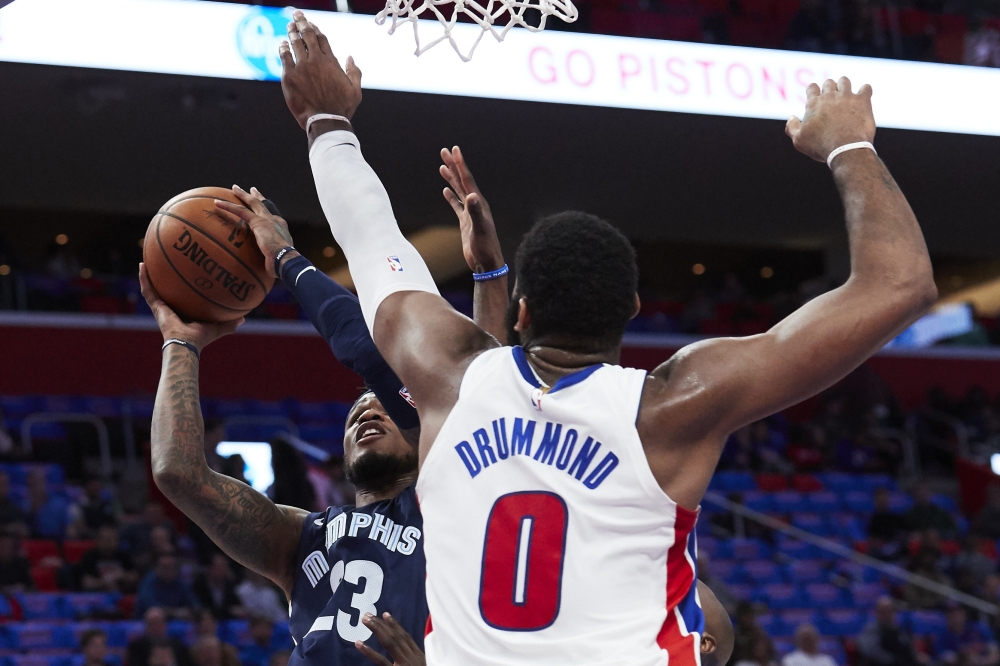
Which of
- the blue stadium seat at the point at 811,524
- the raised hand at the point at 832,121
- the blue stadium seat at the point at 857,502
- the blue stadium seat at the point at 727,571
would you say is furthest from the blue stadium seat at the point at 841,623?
the raised hand at the point at 832,121

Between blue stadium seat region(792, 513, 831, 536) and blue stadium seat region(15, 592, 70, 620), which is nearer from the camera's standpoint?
blue stadium seat region(15, 592, 70, 620)

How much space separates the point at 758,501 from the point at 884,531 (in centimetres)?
125

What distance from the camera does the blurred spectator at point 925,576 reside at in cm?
1101

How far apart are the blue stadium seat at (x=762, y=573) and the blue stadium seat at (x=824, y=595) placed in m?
0.28

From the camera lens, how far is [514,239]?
14.0 m

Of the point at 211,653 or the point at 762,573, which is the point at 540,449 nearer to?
the point at 211,653

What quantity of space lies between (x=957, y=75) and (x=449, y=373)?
10.5 meters

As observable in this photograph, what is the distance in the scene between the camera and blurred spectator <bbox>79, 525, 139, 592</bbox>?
336 inches

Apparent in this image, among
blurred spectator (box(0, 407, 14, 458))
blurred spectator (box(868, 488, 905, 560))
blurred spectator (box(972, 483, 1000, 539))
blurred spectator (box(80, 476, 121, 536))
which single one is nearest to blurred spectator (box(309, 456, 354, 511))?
blurred spectator (box(80, 476, 121, 536))

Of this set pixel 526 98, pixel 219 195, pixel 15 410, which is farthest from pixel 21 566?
pixel 219 195

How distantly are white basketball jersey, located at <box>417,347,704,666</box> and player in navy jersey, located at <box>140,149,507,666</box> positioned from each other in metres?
0.62

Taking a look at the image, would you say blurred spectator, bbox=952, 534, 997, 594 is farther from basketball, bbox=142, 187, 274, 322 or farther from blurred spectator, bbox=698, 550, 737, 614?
basketball, bbox=142, 187, 274, 322

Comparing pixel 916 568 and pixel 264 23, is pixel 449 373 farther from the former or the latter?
pixel 916 568

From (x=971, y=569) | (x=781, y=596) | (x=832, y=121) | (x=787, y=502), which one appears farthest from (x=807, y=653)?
(x=832, y=121)
